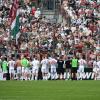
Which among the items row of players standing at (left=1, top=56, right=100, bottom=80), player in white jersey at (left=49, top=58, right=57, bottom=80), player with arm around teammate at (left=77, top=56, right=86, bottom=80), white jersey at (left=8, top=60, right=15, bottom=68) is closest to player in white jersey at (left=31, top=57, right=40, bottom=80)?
row of players standing at (left=1, top=56, right=100, bottom=80)

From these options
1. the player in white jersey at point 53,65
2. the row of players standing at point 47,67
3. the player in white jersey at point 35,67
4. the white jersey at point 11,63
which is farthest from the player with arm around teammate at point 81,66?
the white jersey at point 11,63

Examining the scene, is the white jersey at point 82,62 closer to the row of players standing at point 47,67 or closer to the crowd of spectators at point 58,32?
the row of players standing at point 47,67

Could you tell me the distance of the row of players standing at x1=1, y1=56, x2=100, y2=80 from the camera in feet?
107

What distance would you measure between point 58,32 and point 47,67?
4.02 m

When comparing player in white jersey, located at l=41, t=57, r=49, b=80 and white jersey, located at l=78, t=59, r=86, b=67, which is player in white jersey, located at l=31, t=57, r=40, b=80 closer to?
player in white jersey, located at l=41, t=57, r=49, b=80

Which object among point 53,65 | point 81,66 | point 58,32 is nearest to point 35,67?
point 53,65

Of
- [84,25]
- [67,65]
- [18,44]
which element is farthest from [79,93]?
[84,25]

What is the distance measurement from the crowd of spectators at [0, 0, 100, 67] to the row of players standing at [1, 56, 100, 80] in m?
0.61

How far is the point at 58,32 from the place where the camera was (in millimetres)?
36406

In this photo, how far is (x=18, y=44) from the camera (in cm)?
3494

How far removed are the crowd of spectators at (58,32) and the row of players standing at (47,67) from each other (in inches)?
24.1

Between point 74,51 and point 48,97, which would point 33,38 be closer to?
point 74,51

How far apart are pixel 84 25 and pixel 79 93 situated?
17.3 m

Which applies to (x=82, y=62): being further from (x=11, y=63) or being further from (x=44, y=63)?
(x=11, y=63)
